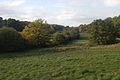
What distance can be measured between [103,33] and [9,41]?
35399mm

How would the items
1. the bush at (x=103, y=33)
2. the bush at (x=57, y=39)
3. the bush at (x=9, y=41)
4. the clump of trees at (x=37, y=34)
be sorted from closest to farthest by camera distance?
the bush at (x=9, y=41), the clump of trees at (x=37, y=34), the bush at (x=103, y=33), the bush at (x=57, y=39)

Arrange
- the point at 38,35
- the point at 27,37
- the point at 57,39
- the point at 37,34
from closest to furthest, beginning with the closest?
the point at 27,37, the point at 37,34, the point at 38,35, the point at 57,39

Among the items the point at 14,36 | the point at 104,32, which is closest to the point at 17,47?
the point at 14,36

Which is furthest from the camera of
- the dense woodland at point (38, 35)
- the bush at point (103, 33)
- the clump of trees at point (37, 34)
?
the bush at point (103, 33)

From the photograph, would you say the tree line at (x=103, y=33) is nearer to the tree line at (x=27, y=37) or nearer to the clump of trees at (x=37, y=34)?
the tree line at (x=27, y=37)

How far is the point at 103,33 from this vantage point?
240ft

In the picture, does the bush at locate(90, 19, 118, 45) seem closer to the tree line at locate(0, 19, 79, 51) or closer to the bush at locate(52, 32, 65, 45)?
the bush at locate(52, 32, 65, 45)

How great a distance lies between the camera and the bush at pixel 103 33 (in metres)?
71.7

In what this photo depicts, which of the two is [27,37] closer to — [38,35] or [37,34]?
[37,34]

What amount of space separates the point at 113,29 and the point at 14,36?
3750 centimetres

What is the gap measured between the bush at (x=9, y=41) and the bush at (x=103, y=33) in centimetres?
3019

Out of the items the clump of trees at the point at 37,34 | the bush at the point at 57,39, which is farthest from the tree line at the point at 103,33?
the clump of trees at the point at 37,34

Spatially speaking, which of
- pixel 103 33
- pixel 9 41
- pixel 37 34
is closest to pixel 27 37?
pixel 37 34

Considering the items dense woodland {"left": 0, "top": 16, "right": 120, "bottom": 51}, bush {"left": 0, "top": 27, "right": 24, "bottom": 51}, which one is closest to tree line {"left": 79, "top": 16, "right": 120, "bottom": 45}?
dense woodland {"left": 0, "top": 16, "right": 120, "bottom": 51}
